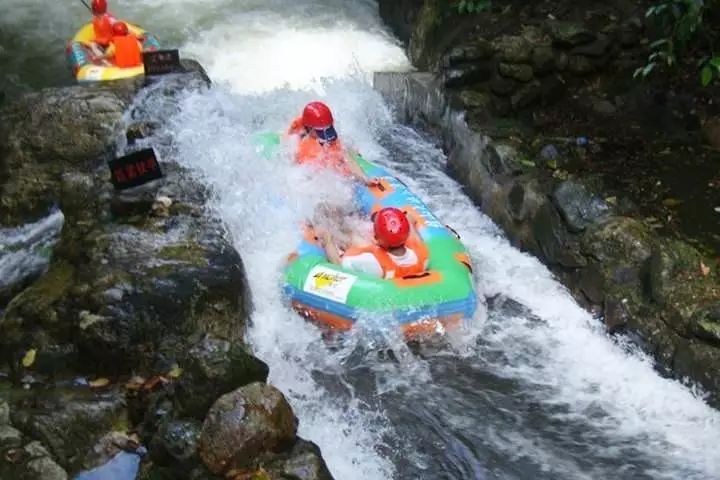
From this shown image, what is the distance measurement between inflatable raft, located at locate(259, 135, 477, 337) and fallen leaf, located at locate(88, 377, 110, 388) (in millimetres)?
1465

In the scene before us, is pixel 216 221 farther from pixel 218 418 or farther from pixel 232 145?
pixel 218 418

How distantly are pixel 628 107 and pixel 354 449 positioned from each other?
14.8ft

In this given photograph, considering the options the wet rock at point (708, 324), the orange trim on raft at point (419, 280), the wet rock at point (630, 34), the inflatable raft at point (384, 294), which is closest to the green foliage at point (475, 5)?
the wet rock at point (630, 34)

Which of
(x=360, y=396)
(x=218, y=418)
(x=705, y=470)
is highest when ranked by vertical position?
(x=218, y=418)

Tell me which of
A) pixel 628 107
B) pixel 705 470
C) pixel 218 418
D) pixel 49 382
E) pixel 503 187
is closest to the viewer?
pixel 218 418

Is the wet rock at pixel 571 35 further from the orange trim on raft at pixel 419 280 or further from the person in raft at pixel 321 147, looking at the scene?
the orange trim on raft at pixel 419 280

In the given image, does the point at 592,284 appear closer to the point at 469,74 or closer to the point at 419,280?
the point at 419,280

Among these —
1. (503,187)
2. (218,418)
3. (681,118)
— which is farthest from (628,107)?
(218,418)

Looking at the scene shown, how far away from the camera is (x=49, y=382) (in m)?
4.36

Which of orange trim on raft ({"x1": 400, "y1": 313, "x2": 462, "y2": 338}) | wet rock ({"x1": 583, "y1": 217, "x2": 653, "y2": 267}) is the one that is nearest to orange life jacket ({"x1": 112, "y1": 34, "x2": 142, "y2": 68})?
orange trim on raft ({"x1": 400, "y1": 313, "x2": 462, "y2": 338})

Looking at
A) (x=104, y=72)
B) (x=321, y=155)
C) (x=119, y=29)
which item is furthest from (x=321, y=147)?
(x=119, y=29)

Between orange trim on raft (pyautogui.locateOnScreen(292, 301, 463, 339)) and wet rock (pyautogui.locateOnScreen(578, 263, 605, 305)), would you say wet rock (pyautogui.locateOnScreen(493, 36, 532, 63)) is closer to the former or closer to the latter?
wet rock (pyautogui.locateOnScreen(578, 263, 605, 305))

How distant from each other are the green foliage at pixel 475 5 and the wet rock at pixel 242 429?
5.84 m

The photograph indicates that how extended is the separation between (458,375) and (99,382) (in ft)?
7.58
